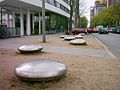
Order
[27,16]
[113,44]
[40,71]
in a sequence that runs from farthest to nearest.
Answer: [27,16] → [113,44] → [40,71]

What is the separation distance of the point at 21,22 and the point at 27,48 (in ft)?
107

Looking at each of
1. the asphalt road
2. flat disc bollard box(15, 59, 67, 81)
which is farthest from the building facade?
flat disc bollard box(15, 59, 67, 81)

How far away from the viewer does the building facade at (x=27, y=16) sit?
3859 centimetres

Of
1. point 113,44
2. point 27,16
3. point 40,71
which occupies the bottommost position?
point 113,44

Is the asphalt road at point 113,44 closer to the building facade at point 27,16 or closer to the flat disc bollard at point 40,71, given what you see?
the flat disc bollard at point 40,71

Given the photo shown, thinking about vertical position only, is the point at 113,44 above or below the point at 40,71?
below

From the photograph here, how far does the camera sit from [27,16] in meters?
47.1

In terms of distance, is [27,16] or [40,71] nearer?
[40,71]

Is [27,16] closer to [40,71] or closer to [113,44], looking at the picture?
[113,44]

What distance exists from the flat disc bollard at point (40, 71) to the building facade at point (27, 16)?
24.4 metres

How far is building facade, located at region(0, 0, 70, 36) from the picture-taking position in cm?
3859

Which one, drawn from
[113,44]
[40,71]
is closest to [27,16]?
[113,44]

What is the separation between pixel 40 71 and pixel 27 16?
130 ft

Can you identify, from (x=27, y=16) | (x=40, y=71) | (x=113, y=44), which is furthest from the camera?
(x=27, y=16)
